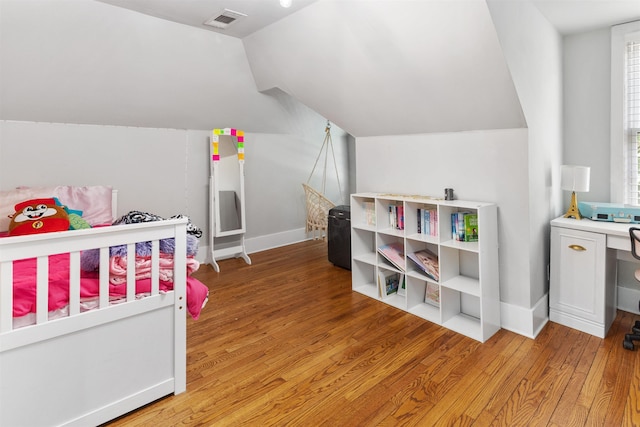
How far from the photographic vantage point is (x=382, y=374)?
2.05 m

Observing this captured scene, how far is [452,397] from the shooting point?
6.04 feet

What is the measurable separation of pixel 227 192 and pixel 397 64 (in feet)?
8.55

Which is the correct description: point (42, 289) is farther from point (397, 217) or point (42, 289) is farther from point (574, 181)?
point (574, 181)

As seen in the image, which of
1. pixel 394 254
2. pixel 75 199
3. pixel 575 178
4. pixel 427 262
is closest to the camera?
pixel 575 178

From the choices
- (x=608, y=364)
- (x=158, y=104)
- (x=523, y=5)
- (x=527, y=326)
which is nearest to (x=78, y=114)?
(x=158, y=104)

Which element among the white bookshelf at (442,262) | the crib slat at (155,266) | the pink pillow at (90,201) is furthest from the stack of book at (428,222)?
the pink pillow at (90,201)

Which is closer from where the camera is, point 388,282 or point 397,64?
point 397,64

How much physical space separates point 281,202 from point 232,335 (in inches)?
108

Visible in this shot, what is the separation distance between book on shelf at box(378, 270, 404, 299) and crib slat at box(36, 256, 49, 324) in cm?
232

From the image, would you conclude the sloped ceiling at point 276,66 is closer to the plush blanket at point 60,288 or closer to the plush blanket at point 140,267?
the plush blanket at point 60,288

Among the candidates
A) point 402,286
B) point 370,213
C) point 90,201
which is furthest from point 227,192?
point 402,286

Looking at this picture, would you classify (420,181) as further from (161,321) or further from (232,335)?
(161,321)

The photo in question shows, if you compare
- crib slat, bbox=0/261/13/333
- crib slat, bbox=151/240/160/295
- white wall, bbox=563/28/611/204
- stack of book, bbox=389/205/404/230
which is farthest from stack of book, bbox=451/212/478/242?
crib slat, bbox=0/261/13/333

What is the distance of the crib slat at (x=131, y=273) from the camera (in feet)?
5.62
